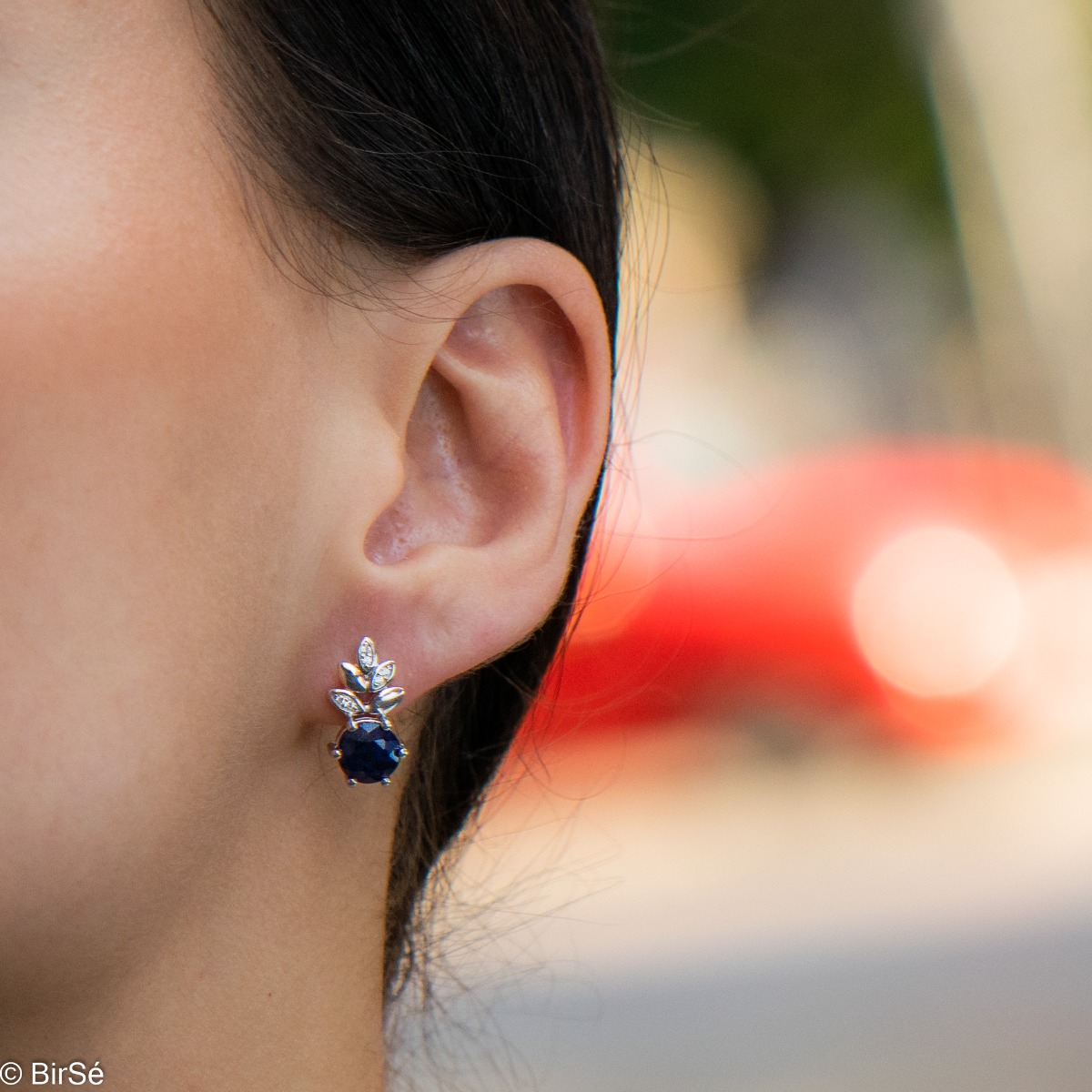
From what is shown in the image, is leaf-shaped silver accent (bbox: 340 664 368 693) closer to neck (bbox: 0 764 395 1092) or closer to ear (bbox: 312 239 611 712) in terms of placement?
ear (bbox: 312 239 611 712)

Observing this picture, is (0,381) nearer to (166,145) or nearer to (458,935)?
(166,145)

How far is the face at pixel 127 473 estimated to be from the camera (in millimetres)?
967

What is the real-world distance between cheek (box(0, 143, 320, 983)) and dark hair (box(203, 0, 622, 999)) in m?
0.13

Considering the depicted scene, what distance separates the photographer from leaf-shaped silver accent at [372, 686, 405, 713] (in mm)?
1132

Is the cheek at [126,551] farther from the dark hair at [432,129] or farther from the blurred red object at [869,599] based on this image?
the blurred red object at [869,599]

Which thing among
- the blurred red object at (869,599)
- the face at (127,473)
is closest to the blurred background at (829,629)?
the blurred red object at (869,599)

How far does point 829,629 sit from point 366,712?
424 centimetres

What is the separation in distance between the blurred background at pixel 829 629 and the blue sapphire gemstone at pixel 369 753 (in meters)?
0.43

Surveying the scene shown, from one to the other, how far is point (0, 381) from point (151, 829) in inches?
13.3

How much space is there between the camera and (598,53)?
1.48 metres

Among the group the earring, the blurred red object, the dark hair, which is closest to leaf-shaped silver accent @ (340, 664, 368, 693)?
the earring

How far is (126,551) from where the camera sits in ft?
3.26

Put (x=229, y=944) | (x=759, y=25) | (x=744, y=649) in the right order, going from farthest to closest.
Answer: (x=759, y=25)
(x=744, y=649)
(x=229, y=944)

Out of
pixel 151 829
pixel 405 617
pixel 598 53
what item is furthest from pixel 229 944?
pixel 598 53
